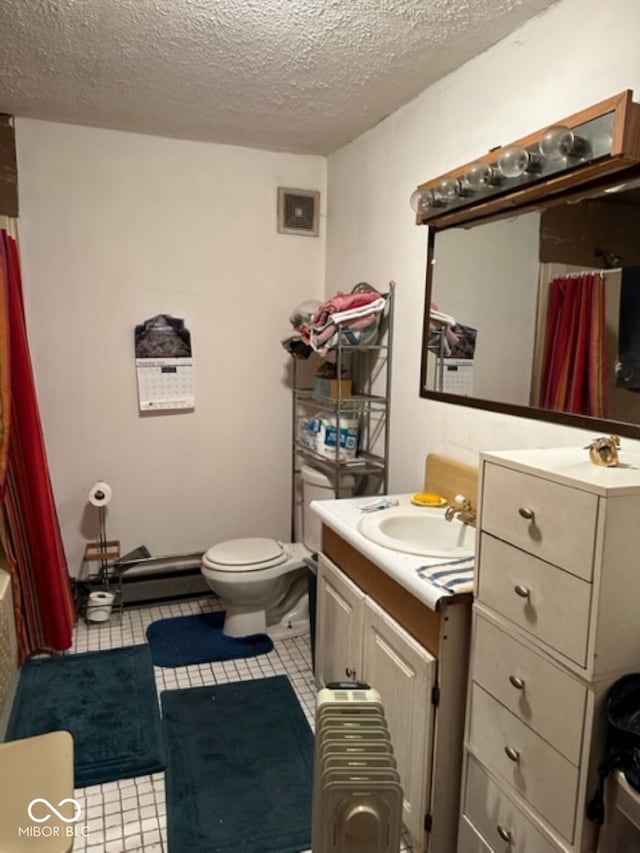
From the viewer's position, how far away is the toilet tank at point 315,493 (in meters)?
2.74

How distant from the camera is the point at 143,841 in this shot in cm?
166

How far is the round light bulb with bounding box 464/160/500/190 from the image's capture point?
1.73m

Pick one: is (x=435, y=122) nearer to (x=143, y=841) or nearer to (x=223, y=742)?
(x=223, y=742)

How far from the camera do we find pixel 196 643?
8.91ft

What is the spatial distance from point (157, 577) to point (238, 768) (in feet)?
4.42

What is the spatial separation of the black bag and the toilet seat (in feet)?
5.69

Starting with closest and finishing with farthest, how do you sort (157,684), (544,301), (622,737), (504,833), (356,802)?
(356,802)
(622,737)
(504,833)
(544,301)
(157,684)

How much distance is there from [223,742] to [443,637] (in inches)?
41.8

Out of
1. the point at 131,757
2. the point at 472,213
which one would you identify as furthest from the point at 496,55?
the point at 131,757

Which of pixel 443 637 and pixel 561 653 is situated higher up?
pixel 561 653

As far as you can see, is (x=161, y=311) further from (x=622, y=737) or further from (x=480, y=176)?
(x=622, y=737)

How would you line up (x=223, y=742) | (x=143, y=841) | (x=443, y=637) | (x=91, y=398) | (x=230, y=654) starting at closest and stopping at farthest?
(x=443, y=637)
(x=143, y=841)
(x=223, y=742)
(x=230, y=654)
(x=91, y=398)

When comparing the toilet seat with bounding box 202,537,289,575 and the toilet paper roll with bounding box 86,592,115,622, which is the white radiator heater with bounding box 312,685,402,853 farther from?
the toilet paper roll with bounding box 86,592,115,622

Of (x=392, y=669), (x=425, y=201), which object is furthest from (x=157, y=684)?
(x=425, y=201)
